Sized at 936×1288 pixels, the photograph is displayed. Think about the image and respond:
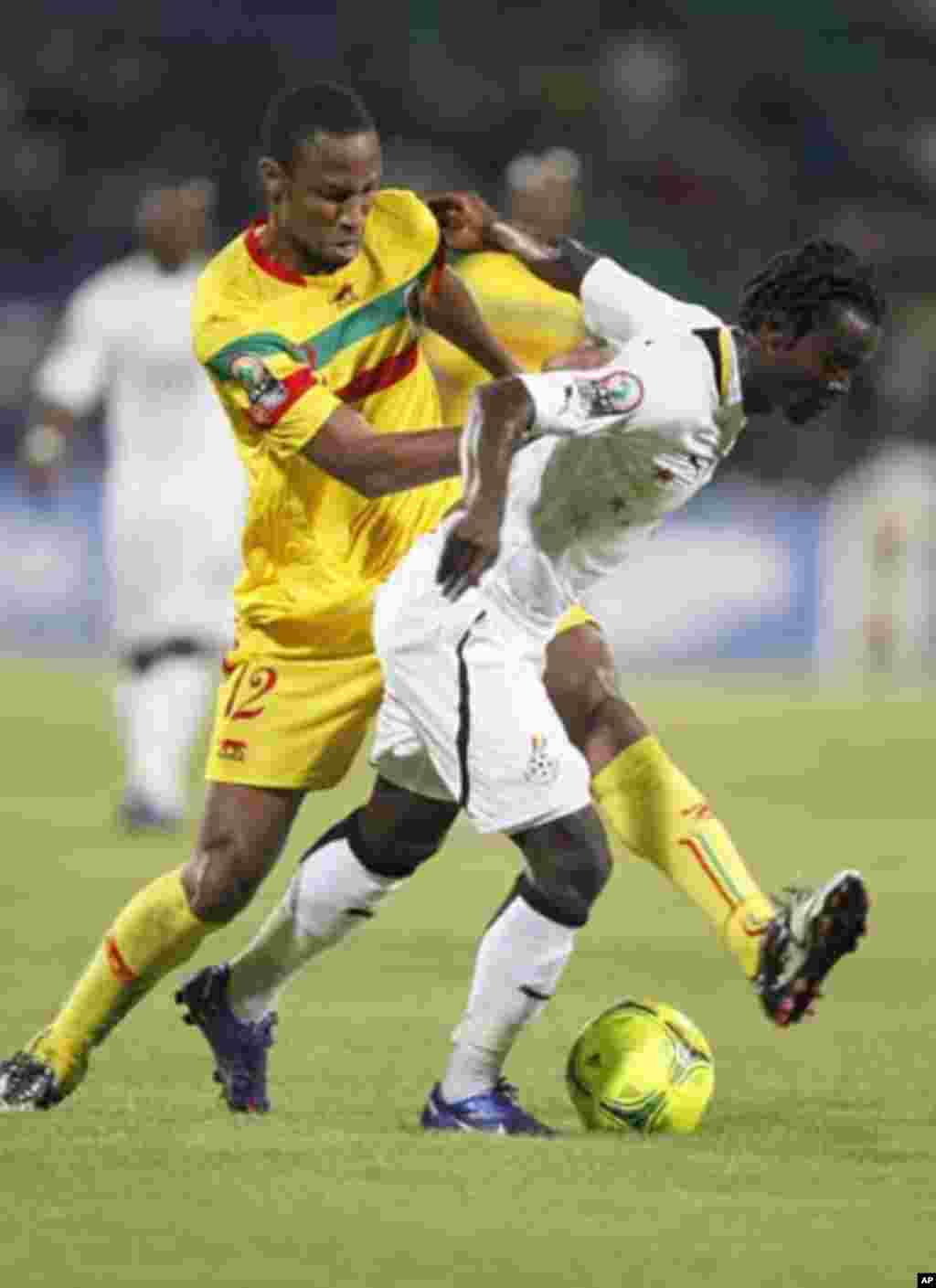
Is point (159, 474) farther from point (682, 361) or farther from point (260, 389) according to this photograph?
point (682, 361)

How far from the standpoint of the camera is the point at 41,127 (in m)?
26.0

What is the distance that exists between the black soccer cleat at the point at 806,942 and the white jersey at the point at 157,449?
7.43 metres

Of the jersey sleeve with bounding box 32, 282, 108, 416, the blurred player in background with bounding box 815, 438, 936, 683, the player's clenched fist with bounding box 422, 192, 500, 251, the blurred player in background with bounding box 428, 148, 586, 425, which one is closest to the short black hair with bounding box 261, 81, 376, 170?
the player's clenched fist with bounding box 422, 192, 500, 251

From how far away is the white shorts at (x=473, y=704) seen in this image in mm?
6496

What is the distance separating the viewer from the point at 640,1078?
268 inches

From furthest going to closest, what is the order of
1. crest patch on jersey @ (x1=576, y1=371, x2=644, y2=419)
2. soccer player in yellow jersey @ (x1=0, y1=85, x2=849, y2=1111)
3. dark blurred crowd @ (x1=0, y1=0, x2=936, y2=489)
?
dark blurred crowd @ (x1=0, y1=0, x2=936, y2=489) → soccer player in yellow jersey @ (x1=0, y1=85, x2=849, y2=1111) → crest patch on jersey @ (x1=576, y1=371, x2=644, y2=419)

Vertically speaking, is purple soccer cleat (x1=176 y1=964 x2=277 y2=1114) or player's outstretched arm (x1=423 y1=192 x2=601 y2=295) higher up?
player's outstretched arm (x1=423 y1=192 x2=601 y2=295)

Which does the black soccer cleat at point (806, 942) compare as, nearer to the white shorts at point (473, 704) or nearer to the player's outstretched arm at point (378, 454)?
the white shorts at point (473, 704)

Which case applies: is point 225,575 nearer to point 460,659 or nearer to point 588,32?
point 460,659

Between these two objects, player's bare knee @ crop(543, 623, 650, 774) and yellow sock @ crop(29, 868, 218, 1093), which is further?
player's bare knee @ crop(543, 623, 650, 774)

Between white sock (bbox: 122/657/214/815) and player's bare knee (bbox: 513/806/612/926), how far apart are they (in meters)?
7.04

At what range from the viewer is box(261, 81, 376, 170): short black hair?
705 cm

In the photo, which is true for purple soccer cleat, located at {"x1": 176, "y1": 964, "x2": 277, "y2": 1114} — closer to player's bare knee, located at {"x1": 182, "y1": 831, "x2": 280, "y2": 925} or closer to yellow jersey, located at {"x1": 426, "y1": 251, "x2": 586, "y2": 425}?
player's bare knee, located at {"x1": 182, "y1": 831, "x2": 280, "y2": 925}

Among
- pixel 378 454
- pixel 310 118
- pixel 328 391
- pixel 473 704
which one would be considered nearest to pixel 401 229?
pixel 310 118
